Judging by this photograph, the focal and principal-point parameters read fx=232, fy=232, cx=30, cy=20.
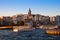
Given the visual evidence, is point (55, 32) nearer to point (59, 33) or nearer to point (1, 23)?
point (59, 33)

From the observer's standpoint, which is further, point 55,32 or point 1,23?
point 1,23

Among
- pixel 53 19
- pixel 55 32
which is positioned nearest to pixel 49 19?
pixel 53 19

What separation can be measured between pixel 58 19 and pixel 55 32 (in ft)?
310

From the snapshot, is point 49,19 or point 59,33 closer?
point 59,33

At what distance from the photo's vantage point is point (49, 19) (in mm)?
161000

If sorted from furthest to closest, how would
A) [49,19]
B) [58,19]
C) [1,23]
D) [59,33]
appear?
[49,19]
[58,19]
[1,23]
[59,33]

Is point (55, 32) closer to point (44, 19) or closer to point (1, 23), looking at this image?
point (1, 23)

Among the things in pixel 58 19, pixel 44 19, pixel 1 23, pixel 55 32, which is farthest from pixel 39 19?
pixel 55 32

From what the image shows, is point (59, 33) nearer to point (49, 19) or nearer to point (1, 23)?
point (1, 23)

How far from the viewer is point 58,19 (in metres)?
147

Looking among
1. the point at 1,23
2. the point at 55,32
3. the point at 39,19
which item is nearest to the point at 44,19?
the point at 39,19

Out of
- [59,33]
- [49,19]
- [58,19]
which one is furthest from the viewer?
[49,19]

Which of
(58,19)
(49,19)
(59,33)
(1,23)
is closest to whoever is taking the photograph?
(59,33)

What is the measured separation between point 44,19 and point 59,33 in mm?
102100
